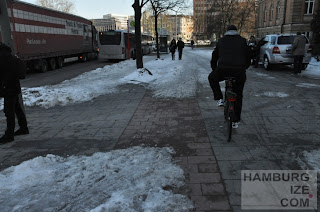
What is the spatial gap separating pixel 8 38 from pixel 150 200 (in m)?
5.11

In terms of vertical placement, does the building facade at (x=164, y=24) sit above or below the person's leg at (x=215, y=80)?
above

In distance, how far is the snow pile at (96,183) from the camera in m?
2.82

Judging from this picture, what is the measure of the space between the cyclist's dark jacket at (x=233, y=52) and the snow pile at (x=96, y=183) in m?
1.89

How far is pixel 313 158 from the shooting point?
379cm

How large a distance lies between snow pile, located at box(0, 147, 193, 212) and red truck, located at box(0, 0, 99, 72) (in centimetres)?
1032

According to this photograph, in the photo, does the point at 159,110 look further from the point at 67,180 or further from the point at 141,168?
the point at 67,180

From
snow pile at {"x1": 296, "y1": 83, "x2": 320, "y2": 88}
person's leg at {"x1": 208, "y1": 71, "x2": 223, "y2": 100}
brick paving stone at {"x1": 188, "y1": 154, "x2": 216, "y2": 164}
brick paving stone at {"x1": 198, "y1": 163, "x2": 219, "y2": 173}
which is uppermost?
person's leg at {"x1": 208, "y1": 71, "x2": 223, "y2": 100}

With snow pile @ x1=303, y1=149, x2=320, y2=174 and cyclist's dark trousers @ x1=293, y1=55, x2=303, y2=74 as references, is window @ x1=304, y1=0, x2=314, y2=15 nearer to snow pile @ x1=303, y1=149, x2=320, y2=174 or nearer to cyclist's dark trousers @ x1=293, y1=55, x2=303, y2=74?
cyclist's dark trousers @ x1=293, y1=55, x2=303, y2=74

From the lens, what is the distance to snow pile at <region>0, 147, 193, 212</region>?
9.24 feet

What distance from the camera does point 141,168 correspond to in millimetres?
3580

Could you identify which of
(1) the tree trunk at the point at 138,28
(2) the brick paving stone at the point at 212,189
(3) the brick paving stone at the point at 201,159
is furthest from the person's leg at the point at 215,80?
(1) the tree trunk at the point at 138,28

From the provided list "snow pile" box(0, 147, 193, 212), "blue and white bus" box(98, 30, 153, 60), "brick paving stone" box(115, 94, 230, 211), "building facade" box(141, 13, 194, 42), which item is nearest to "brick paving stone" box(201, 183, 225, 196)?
"brick paving stone" box(115, 94, 230, 211)

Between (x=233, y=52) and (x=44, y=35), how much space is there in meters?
16.7

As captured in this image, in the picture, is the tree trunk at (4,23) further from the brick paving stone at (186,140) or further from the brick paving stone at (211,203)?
the brick paving stone at (211,203)
